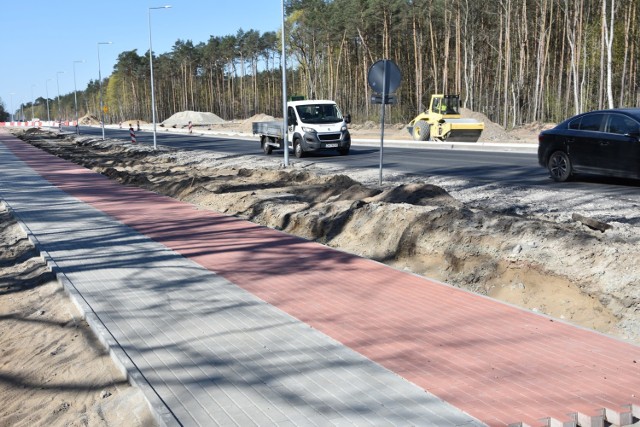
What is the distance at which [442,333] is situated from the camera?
568 centimetres

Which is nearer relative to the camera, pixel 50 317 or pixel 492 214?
pixel 50 317

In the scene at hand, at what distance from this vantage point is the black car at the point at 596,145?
13617 mm

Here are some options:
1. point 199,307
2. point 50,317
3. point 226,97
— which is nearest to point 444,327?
point 199,307

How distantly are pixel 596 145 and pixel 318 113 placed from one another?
1499 cm

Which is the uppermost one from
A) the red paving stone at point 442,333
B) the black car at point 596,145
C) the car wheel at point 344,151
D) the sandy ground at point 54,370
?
the black car at point 596,145

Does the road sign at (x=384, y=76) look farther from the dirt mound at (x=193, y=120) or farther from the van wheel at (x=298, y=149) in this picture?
the dirt mound at (x=193, y=120)

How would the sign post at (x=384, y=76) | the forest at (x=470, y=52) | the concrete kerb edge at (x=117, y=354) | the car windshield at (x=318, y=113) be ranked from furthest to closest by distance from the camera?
the forest at (x=470, y=52) < the car windshield at (x=318, y=113) < the sign post at (x=384, y=76) < the concrete kerb edge at (x=117, y=354)

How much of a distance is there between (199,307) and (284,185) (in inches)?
419

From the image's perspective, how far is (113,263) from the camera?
8734mm

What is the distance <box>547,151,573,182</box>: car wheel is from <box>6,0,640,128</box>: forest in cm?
2476

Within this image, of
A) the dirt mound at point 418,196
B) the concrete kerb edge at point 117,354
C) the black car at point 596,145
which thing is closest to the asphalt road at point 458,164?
the black car at point 596,145

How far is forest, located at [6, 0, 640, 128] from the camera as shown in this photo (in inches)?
1950

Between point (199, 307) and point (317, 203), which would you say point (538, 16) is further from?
point (199, 307)

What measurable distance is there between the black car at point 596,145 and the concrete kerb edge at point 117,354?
11147 mm
